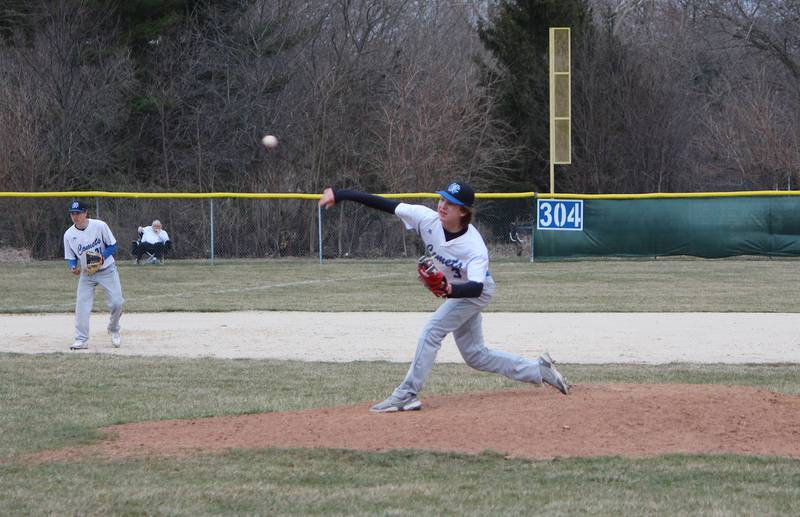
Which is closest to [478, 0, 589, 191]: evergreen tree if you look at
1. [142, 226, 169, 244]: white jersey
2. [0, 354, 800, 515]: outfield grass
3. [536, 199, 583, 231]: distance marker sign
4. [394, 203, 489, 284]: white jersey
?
[536, 199, 583, 231]: distance marker sign

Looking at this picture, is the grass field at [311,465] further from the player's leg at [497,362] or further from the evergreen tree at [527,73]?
the evergreen tree at [527,73]

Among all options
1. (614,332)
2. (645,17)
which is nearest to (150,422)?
(614,332)

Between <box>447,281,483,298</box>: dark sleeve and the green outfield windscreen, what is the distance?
20939mm

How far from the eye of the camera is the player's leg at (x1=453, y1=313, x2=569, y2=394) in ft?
25.1

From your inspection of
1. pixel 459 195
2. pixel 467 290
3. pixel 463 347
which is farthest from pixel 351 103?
pixel 467 290

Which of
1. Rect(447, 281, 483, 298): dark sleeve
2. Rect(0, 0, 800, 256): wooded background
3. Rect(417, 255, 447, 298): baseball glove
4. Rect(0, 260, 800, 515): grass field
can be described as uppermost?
Rect(0, 0, 800, 256): wooded background

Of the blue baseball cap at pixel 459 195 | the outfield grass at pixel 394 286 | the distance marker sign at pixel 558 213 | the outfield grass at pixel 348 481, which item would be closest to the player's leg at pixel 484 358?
the blue baseball cap at pixel 459 195

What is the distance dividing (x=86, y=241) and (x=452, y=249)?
21.2 feet

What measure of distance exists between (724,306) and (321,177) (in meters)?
20.8

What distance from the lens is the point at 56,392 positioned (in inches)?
→ 354

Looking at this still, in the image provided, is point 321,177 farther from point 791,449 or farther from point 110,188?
point 791,449

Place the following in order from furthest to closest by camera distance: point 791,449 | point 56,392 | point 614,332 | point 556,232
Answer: point 556,232 < point 614,332 < point 56,392 < point 791,449

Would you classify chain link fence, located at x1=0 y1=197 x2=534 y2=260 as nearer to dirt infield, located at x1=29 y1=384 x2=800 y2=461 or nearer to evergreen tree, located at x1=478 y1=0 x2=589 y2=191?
evergreen tree, located at x1=478 y1=0 x2=589 y2=191

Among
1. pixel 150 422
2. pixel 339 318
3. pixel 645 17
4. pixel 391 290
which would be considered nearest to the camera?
pixel 150 422
